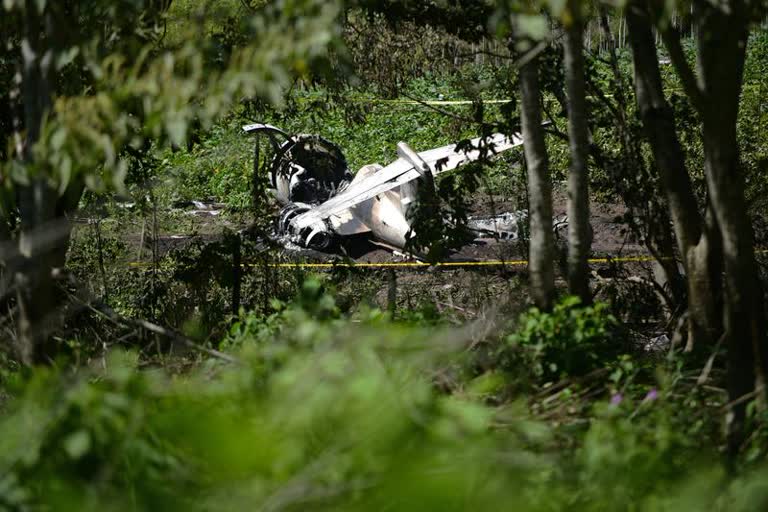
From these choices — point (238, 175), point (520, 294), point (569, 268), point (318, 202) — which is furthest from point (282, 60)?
point (238, 175)

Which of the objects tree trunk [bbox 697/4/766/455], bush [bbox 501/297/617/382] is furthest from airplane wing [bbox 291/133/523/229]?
tree trunk [bbox 697/4/766/455]

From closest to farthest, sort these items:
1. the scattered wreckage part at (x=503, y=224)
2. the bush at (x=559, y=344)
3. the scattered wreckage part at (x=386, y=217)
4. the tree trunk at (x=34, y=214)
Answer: the tree trunk at (x=34, y=214) → the bush at (x=559, y=344) → the scattered wreckage part at (x=503, y=224) → the scattered wreckage part at (x=386, y=217)

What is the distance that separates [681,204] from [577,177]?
639 millimetres

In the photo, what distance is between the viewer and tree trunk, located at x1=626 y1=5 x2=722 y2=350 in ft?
18.9

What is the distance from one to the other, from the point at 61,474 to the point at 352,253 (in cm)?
1161

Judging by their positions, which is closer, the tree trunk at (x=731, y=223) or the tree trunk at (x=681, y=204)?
the tree trunk at (x=731, y=223)

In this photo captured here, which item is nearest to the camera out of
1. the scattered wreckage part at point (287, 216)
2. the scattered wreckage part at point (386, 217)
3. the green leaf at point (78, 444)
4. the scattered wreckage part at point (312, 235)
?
the green leaf at point (78, 444)

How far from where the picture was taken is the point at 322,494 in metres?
2.32

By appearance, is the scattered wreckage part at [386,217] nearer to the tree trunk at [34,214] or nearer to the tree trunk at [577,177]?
the tree trunk at [577,177]

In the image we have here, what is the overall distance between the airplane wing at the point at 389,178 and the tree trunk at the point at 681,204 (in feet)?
5.68

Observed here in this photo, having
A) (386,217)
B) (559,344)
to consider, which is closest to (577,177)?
(559,344)

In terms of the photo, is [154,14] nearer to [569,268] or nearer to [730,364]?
[569,268]

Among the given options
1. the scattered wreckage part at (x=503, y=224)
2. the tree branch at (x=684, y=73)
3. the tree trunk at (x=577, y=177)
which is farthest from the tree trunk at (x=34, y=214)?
the scattered wreckage part at (x=503, y=224)

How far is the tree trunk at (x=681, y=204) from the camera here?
5762mm
